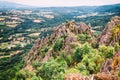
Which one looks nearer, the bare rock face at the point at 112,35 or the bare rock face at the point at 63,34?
the bare rock face at the point at 112,35

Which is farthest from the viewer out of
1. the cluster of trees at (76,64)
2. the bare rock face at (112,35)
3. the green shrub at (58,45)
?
the green shrub at (58,45)

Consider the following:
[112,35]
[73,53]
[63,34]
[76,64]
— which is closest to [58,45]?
[63,34]

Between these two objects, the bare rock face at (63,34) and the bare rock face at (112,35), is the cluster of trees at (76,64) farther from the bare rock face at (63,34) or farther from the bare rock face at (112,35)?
the bare rock face at (63,34)

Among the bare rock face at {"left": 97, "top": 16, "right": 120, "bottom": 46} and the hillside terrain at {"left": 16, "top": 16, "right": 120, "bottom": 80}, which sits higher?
the bare rock face at {"left": 97, "top": 16, "right": 120, "bottom": 46}

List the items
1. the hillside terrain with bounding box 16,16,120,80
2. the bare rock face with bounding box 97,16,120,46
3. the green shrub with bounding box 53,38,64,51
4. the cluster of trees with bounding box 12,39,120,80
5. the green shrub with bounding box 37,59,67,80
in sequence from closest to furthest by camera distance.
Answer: the cluster of trees with bounding box 12,39,120,80 → the hillside terrain with bounding box 16,16,120,80 → the green shrub with bounding box 37,59,67,80 → the bare rock face with bounding box 97,16,120,46 → the green shrub with bounding box 53,38,64,51

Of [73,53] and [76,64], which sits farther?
[73,53]

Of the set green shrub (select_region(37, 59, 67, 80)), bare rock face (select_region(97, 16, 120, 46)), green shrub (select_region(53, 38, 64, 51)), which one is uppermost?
bare rock face (select_region(97, 16, 120, 46))

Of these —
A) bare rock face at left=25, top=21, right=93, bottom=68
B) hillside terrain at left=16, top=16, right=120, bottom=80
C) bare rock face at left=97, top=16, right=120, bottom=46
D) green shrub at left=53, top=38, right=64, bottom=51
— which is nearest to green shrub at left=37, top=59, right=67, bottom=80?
hillside terrain at left=16, top=16, right=120, bottom=80

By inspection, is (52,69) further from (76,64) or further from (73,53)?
(73,53)

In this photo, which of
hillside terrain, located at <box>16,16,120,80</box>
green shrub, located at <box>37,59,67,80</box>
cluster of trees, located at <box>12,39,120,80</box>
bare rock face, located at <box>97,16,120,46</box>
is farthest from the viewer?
bare rock face, located at <box>97,16,120,46</box>

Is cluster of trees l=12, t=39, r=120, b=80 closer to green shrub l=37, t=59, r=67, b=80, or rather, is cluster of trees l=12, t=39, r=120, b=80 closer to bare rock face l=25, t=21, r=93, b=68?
green shrub l=37, t=59, r=67, b=80

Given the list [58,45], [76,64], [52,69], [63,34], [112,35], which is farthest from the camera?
[63,34]

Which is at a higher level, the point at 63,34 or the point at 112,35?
the point at 112,35

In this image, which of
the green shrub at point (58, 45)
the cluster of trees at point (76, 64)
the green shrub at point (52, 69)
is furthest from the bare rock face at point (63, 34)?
the green shrub at point (52, 69)
